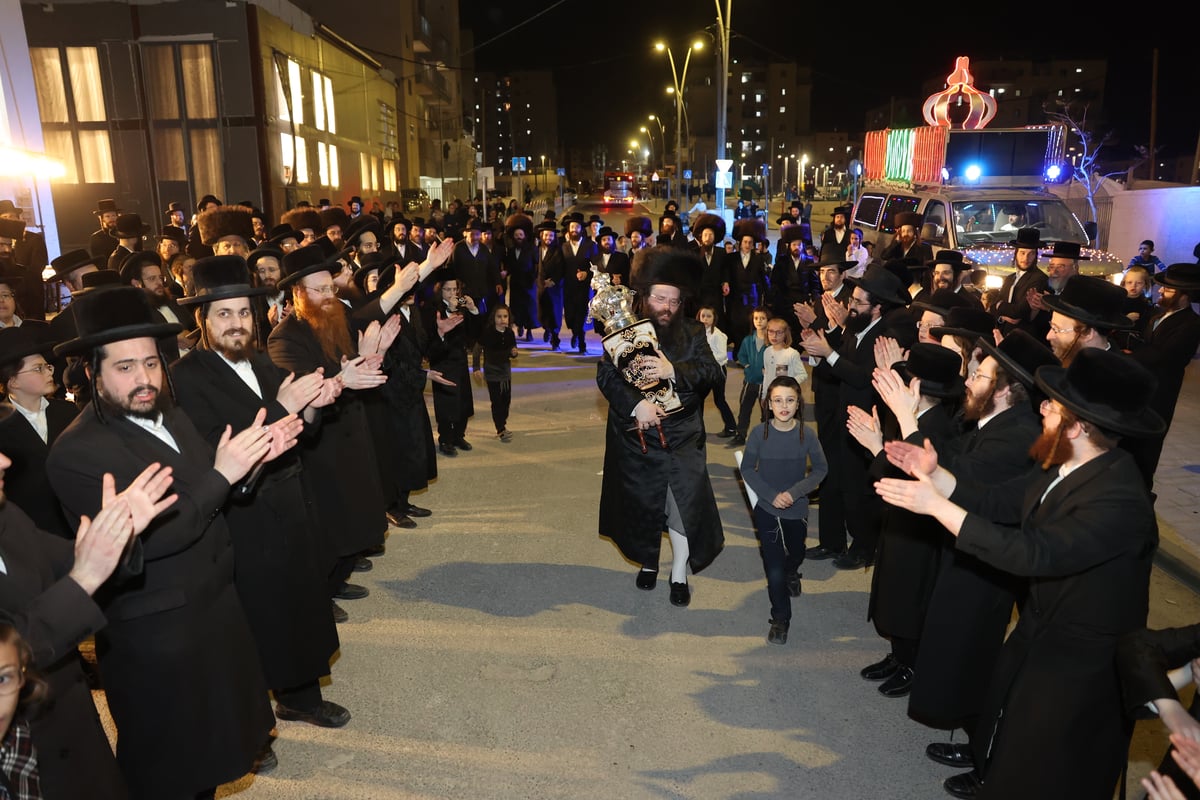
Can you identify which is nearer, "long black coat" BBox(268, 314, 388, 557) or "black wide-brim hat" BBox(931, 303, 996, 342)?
"black wide-brim hat" BBox(931, 303, 996, 342)

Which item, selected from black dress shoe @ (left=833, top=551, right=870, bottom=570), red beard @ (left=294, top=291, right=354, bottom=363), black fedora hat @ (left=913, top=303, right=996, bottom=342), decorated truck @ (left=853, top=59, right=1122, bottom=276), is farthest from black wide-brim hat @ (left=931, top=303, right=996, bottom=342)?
decorated truck @ (left=853, top=59, right=1122, bottom=276)

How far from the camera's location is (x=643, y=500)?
5.77 m

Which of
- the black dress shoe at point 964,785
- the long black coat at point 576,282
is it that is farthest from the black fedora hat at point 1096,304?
the long black coat at point 576,282

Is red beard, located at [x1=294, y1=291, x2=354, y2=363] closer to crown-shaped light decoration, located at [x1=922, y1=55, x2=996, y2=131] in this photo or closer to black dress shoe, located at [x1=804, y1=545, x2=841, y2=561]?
black dress shoe, located at [x1=804, y1=545, x2=841, y2=561]

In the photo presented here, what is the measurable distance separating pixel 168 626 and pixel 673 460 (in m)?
3.34

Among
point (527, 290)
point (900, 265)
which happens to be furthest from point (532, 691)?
point (527, 290)

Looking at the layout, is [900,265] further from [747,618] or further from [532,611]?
[532,611]

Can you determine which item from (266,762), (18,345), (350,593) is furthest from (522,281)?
(266,762)

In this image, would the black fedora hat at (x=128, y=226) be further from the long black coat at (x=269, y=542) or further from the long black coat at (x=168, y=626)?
the long black coat at (x=168, y=626)

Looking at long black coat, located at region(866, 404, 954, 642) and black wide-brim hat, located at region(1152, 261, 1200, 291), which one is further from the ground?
black wide-brim hat, located at region(1152, 261, 1200, 291)

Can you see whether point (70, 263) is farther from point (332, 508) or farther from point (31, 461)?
point (332, 508)

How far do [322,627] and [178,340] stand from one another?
3232mm

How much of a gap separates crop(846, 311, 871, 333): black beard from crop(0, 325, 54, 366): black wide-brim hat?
512 centimetres

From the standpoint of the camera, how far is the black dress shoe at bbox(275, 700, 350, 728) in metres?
4.47
